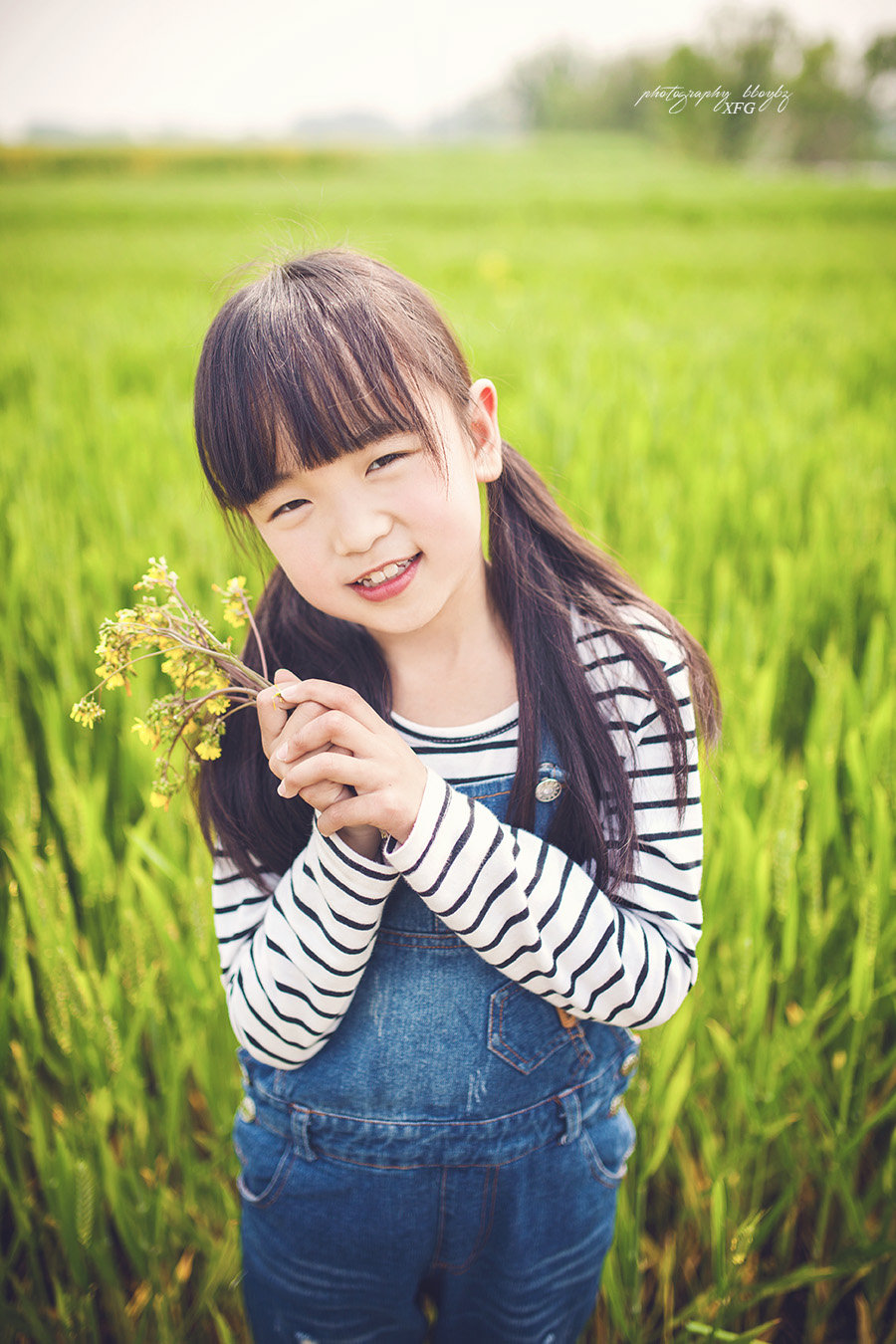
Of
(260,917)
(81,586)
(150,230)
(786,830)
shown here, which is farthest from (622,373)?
(150,230)

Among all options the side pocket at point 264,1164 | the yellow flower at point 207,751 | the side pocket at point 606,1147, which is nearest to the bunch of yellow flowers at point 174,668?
the yellow flower at point 207,751

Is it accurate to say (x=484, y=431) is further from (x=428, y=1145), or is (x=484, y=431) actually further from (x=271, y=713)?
(x=428, y=1145)

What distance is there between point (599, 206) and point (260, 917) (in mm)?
10665

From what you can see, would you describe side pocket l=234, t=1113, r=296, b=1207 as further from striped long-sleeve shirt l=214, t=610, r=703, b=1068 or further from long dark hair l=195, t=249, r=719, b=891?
long dark hair l=195, t=249, r=719, b=891

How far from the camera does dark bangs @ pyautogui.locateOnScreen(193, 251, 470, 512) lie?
1.61 ft

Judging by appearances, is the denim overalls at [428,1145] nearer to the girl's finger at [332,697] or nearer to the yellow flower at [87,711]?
the girl's finger at [332,697]

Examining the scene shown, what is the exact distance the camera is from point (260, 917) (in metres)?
0.64

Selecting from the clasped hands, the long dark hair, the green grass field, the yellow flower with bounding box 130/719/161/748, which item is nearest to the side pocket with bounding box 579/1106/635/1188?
the green grass field

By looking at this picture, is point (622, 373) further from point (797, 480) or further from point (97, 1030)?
point (97, 1030)

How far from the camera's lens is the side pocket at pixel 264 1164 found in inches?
24.4

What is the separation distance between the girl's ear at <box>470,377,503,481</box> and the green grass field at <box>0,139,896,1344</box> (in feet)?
0.72

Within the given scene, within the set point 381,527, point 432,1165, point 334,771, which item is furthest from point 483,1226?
point 381,527

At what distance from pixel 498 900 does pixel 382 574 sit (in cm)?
22

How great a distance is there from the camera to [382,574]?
53 centimetres
